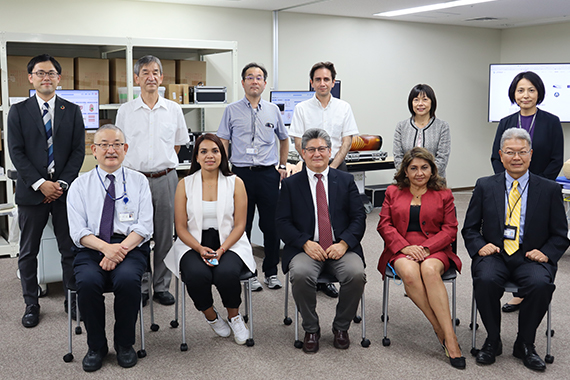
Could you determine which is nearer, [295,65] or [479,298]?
[479,298]

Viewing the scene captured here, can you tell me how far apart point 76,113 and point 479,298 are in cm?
261

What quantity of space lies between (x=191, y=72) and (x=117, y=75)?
821 millimetres

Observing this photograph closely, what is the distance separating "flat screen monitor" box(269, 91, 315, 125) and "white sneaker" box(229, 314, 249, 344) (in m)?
3.70

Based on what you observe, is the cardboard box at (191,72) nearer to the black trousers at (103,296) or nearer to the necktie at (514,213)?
the black trousers at (103,296)

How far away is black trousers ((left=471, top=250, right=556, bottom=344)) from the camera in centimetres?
290

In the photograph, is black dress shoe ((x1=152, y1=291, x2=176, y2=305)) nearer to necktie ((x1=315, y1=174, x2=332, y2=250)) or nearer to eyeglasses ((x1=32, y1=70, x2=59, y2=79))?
necktie ((x1=315, y1=174, x2=332, y2=250))

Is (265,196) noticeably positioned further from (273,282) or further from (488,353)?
(488,353)

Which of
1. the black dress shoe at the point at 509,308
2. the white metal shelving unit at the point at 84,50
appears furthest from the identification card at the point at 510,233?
the white metal shelving unit at the point at 84,50

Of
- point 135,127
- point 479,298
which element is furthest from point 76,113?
point 479,298

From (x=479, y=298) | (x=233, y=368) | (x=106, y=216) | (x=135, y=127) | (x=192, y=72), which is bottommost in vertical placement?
(x=233, y=368)

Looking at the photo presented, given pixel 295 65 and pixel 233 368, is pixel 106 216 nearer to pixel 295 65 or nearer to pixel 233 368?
pixel 233 368

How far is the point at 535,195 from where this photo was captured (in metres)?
3.06

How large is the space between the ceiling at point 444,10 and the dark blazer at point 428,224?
377 cm

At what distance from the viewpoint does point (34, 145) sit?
11.2ft
